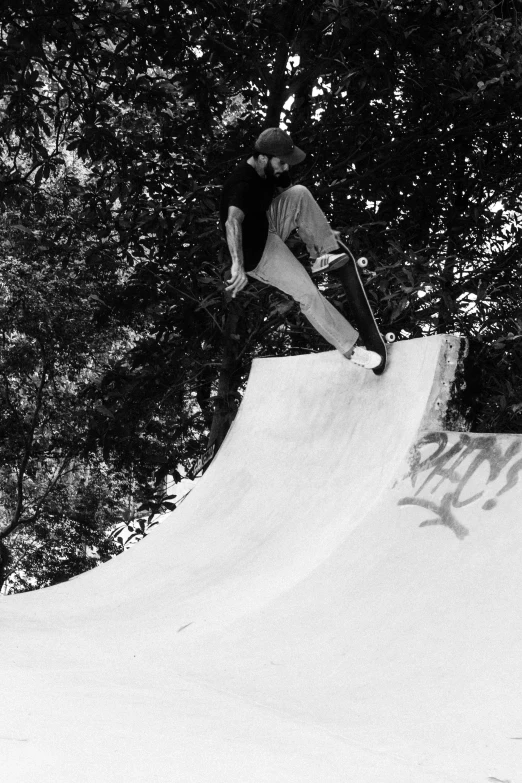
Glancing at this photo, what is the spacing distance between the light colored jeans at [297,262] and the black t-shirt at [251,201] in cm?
9

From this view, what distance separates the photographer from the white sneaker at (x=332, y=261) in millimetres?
4895

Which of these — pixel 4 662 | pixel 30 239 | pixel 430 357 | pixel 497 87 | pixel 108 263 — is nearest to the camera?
pixel 4 662

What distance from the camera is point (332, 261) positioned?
4891 millimetres

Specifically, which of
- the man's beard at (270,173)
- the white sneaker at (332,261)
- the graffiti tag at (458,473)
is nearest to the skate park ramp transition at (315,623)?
the graffiti tag at (458,473)

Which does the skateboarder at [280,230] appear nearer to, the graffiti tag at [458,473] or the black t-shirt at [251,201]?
the black t-shirt at [251,201]

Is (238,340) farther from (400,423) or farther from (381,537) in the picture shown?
(381,537)

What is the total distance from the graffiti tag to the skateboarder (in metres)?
1.05

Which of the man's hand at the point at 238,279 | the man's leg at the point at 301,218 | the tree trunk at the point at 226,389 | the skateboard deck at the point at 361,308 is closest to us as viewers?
the man's hand at the point at 238,279

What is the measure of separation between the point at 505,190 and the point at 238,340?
10.1 ft

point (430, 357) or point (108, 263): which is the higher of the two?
point (108, 263)

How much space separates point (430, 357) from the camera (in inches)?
179

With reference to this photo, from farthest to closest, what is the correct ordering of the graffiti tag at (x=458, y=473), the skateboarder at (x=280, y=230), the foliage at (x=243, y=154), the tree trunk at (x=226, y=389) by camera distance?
the tree trunk at (x=226, y=389)
the foliage at (x=243, y=154)
the skateboarder at (x=280, y=230)
the graffiti tag at (x=458, y=473)

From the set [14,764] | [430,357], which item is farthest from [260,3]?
[14,764]

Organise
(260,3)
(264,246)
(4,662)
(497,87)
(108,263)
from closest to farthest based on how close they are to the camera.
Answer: (4,662) < (264,246) < (497,87) < (260,3) < (108,263)
